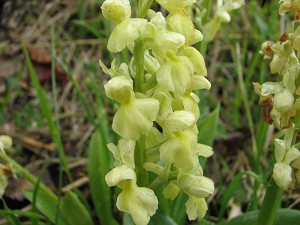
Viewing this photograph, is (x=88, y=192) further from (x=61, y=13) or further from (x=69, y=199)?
(x=61, y=13)

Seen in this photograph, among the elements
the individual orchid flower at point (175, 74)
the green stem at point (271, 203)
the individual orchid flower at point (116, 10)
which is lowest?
the green stem at point (271, 203)

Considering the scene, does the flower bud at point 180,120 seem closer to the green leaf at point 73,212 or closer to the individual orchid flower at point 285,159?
the individual orchid flower at point 285,159

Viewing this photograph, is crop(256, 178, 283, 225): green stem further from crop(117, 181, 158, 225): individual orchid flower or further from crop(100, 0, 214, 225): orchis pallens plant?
crop(117, 181, 158, 225): individual orchid flower

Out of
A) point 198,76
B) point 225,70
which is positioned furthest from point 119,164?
point 225,70

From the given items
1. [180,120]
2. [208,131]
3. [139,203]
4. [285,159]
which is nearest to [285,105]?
[285,159]

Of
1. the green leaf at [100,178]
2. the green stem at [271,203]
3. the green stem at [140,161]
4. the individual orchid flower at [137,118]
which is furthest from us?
the green leaf at [100,178]

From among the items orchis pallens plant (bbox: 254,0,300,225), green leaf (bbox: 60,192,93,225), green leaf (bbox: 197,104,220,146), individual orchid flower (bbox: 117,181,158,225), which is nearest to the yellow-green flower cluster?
orchis pallens plant (bbox: 254,0,300,225)

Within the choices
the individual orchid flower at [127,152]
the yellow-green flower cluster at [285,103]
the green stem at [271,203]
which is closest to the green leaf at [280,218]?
the green stem at [271,203]
